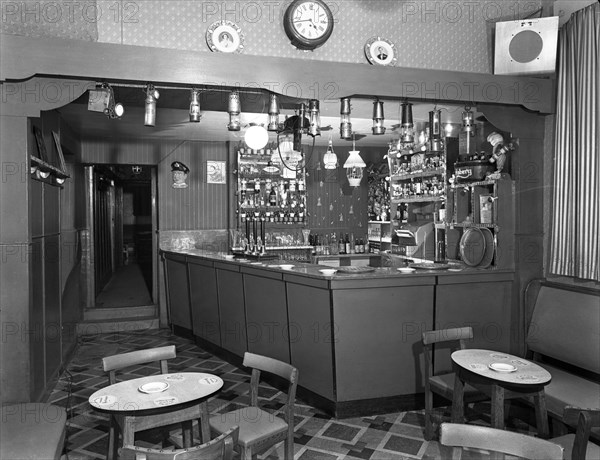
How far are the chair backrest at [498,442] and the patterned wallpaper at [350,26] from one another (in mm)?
3414

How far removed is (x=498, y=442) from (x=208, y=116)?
5.84 meters

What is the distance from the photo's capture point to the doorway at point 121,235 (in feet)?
29.6

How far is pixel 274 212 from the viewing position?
9336 mm

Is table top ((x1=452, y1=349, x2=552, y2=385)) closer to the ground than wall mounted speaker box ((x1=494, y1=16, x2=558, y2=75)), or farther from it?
closer to the ground

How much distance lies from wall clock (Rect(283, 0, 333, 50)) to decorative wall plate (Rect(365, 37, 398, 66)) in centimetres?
42

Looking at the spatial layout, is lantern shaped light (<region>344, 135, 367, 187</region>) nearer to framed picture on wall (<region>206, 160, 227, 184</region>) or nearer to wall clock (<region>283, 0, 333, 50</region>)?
framed picture on wall (<region>206, 160, 227, 184</region>)

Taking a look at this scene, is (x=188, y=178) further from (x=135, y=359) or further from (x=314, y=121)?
(x=135, y=359)

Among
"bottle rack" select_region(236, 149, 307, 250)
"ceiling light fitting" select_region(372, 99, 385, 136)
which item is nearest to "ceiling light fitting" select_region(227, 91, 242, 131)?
"ceiling light fitting" select_region(372, 99, 385, 136)

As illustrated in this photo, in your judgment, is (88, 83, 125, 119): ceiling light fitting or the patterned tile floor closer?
the patterned tile floor

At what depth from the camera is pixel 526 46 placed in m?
4.75

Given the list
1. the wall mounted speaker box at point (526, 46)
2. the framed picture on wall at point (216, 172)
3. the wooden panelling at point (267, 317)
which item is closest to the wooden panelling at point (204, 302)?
the wooden panelling at point (267, 317)

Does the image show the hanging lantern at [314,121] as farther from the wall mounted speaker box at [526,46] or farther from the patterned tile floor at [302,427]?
the patterned tile floor at [302,427]

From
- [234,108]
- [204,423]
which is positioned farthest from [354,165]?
[204,423]

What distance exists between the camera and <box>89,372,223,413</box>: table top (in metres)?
2.67
